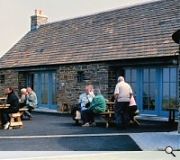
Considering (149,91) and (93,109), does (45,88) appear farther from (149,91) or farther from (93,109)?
(93,109)

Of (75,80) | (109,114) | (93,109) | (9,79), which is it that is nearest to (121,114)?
(109,114)

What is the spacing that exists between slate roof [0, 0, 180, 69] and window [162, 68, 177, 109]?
2.80 feet

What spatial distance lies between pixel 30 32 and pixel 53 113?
8519mm

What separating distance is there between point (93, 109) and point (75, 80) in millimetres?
6600

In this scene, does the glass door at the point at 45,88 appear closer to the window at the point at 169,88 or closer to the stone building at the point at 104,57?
the stone building at the point at 104,57

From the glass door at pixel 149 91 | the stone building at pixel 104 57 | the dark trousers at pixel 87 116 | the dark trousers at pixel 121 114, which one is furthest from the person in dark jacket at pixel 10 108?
the glass door at pixel 149 91

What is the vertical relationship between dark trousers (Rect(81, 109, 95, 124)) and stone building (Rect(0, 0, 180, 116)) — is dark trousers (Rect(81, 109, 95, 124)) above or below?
below

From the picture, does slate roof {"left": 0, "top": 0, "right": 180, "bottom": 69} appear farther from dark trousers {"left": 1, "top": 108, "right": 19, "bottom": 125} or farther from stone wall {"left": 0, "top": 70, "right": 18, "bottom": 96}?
dark trousers {"left": 1, "top": 108, "right": 19, "bottom": 125}

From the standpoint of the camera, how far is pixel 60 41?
23.7m

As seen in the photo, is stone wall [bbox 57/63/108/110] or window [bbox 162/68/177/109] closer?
window [bbox 162/68/177/109]

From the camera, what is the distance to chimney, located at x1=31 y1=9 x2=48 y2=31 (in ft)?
92.6

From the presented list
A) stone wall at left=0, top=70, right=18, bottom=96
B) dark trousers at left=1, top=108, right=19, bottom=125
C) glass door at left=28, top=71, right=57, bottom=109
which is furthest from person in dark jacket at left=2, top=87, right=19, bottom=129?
stone wall at left=0, top=70, right=18, bottom=96

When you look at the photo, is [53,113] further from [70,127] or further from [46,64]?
[70,127]

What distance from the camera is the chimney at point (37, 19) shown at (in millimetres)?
28219
